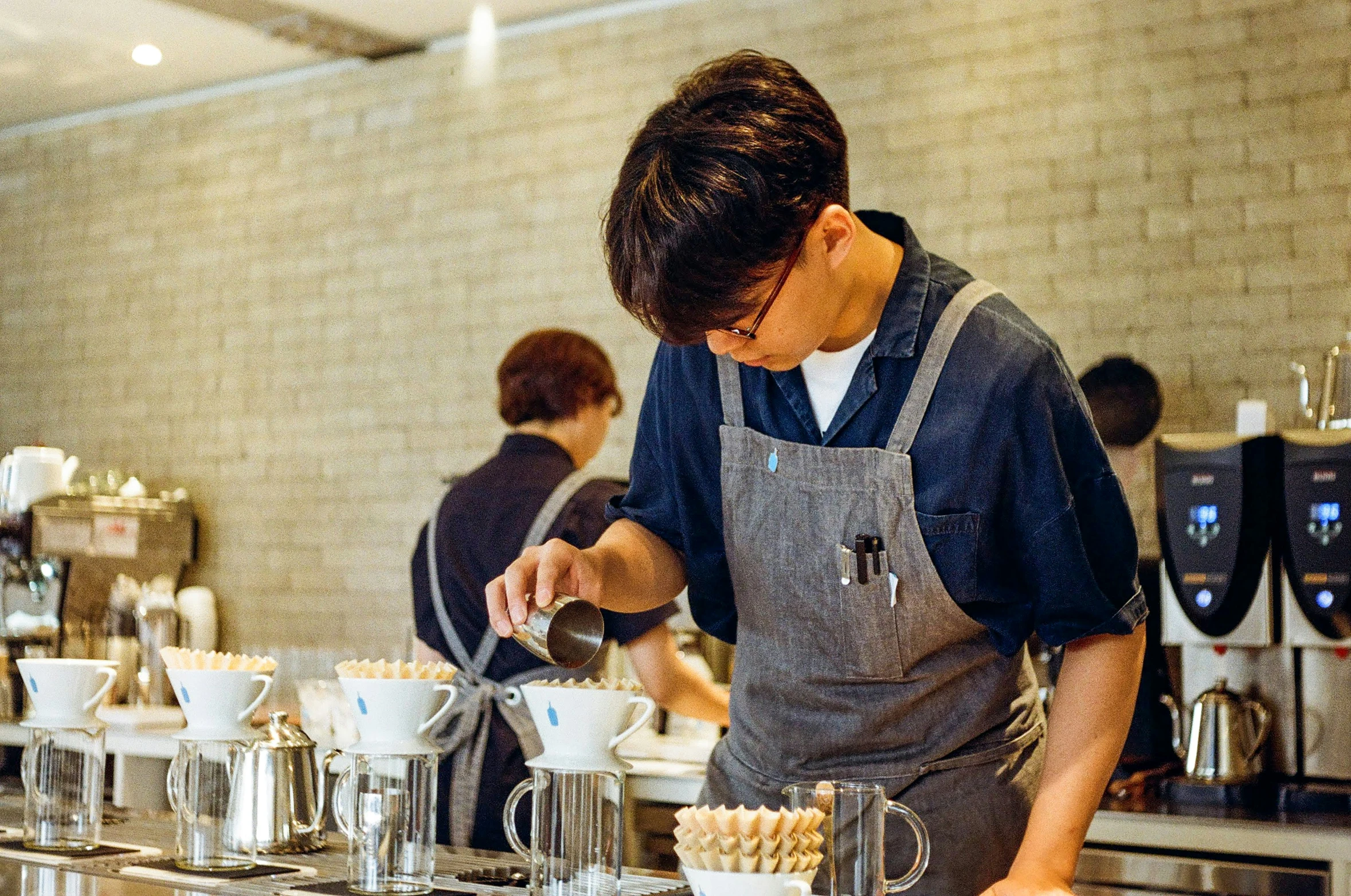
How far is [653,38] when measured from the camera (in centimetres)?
491

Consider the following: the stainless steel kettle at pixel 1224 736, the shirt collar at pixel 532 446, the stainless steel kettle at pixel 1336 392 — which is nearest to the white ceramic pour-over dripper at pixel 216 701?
the shirt collar at pixel 532 446

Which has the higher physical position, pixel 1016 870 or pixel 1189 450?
pixel 1189 450

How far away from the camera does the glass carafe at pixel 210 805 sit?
5.64 ft

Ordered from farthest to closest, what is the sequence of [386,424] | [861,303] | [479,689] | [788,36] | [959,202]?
1. [386,424]
2. [788,36]
3. [959,202]
4. [479,689]
5. [861,303]

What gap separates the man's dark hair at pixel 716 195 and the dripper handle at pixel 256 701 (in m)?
0.62

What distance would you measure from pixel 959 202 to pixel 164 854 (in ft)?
10.1

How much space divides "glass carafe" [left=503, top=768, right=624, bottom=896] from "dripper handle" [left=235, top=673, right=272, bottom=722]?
384mm

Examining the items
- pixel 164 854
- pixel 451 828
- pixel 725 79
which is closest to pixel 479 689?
pixel 451 828

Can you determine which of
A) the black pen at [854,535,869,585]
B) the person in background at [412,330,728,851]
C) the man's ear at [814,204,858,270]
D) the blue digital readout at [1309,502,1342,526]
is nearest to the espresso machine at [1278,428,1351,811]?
the blue digital readout at [1309,502,1342,526]

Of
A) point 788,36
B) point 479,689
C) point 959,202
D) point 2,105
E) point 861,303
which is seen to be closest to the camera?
point 861,303

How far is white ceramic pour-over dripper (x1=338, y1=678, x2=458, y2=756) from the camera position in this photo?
5.22ft

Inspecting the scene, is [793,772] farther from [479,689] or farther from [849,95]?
[849,95]

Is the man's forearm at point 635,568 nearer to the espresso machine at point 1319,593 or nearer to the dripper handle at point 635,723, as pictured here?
the dripper handle at point 635,723

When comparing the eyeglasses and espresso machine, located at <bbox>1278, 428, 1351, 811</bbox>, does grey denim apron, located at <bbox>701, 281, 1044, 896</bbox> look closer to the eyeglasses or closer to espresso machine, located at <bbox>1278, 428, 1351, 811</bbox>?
the eyeglasses
